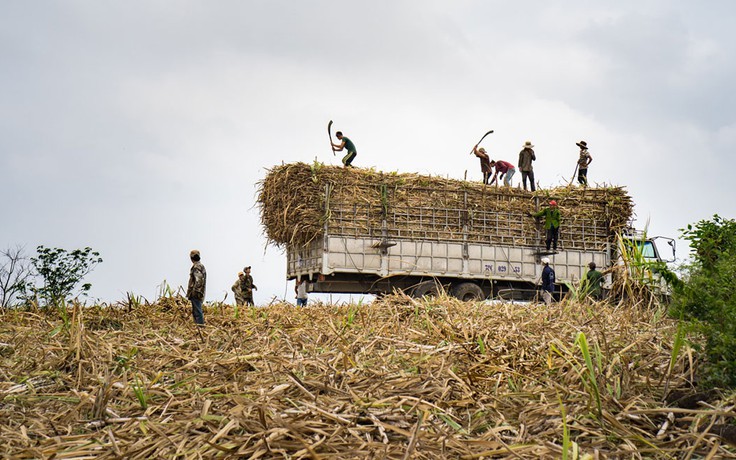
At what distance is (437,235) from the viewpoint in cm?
1923

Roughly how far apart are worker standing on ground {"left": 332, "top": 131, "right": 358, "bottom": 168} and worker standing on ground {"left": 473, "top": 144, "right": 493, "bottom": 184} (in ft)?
13.7

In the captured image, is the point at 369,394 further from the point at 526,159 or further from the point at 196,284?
the point at 526,159

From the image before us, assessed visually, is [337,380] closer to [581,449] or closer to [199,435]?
[199,435]

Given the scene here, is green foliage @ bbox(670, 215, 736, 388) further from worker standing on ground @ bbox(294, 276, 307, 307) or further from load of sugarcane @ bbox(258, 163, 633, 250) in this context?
worker standing on ground @ bbox(294, 276, 307, 307)

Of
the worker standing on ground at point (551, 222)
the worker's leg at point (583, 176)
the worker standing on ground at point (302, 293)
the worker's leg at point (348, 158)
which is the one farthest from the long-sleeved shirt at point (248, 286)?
the worker's leg at point (583, 176)

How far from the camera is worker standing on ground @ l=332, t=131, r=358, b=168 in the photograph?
64.4 feet

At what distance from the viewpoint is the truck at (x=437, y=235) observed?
18.5 metres

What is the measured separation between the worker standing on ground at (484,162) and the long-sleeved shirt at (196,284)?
1173cm

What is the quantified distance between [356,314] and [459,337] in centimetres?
290

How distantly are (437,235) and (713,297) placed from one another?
13.4 metres

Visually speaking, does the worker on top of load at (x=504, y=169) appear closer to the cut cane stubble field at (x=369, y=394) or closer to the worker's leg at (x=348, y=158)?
the worker's leg at (x=348, y=158)

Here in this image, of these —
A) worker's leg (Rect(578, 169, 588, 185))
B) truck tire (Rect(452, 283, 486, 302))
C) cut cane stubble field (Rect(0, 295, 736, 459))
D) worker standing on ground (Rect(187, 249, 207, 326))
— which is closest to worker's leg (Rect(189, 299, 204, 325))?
worker standing on ground (Rect(187, 249, 207, 326))

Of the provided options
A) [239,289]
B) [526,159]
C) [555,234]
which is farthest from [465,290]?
[239,289]

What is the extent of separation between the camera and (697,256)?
23.8ft
